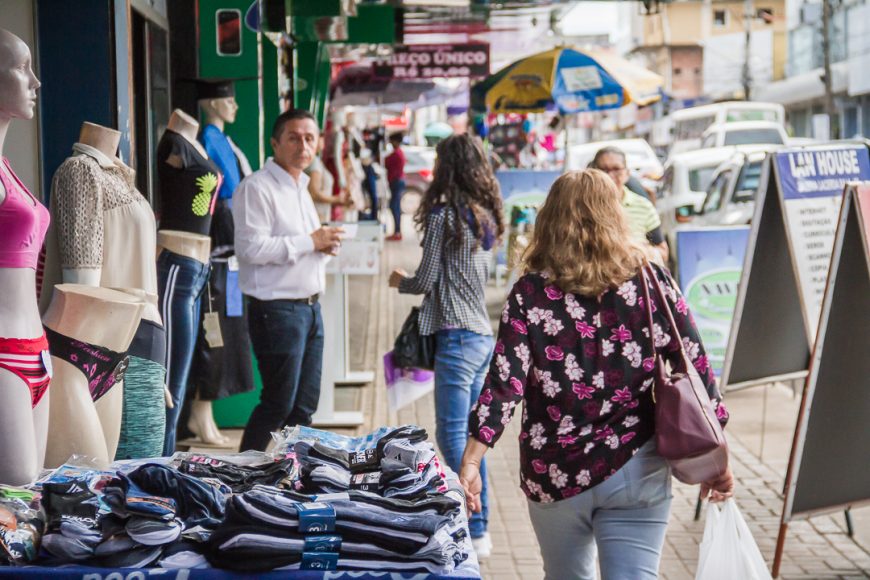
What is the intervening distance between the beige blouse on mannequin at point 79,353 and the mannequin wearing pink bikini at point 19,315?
1.04ft

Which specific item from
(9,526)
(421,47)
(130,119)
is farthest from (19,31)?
(421,47)

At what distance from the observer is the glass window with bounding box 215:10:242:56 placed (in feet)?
24.4

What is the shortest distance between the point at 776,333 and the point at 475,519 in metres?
2.18

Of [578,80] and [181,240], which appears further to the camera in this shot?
[578,80]

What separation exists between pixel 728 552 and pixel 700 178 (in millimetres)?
18162

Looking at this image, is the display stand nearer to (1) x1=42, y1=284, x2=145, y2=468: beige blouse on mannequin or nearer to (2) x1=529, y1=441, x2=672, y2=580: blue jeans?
(1) x1=42, y1=284, x2=145, y2=468: beige blouse on mannequin

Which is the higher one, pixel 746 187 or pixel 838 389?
pixel 746 187

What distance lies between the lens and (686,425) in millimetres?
3480

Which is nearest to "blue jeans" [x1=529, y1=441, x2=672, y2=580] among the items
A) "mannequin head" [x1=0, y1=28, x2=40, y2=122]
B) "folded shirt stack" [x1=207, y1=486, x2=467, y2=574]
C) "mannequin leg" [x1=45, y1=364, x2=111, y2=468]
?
"folded shirt stack" [x1=207, y1=486, x2=467, y2=574]

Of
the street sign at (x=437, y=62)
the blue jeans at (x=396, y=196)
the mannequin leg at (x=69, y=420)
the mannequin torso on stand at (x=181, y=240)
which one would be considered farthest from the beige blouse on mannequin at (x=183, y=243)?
the blue jeans at (x=396, y=196)

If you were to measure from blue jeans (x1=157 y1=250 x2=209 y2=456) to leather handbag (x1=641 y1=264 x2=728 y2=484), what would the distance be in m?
2.78

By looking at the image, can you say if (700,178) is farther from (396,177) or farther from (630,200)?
(630,200)

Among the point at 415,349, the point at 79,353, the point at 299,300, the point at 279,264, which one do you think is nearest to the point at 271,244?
the point at 279,264

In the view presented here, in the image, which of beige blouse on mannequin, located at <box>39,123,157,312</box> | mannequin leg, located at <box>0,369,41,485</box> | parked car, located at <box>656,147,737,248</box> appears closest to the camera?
mannequin leg, located at <box>0,369,41,485</box>
